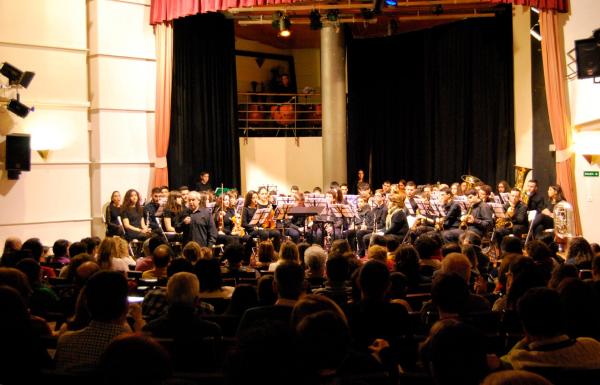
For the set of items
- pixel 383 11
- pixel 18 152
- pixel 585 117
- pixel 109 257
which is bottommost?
pixel 109 257

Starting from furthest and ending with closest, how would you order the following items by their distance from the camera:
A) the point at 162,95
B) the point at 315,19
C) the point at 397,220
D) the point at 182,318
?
the point at 315,19 < the point at 162,95 < the point at 397,220 < the point at 182,318

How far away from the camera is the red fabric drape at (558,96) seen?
1178 centimetres

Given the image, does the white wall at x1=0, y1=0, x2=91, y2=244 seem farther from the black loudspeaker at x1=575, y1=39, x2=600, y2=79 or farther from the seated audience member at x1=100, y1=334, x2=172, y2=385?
the seated audience member at x1=100, y1=334, x2=172, y2=385

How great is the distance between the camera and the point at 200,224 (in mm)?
11094

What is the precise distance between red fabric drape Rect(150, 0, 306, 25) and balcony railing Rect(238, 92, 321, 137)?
175 inches

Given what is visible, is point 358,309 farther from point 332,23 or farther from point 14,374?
point 332,23

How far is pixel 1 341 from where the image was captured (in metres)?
3.14

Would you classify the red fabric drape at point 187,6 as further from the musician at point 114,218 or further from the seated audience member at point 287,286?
the seated audience member at point 287,286

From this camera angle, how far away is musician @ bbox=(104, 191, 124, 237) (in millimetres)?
11250

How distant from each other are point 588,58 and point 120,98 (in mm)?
8119

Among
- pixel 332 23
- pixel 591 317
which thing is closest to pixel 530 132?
pixel 332 23

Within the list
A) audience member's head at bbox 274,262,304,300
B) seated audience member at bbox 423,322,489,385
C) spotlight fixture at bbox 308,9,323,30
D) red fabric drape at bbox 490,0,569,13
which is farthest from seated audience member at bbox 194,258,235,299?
spotlight fixture at bbox 308,9,323,30

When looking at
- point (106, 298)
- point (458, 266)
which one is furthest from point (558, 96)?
point (106, 298)

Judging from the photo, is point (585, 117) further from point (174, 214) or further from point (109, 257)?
point (109, 257)
